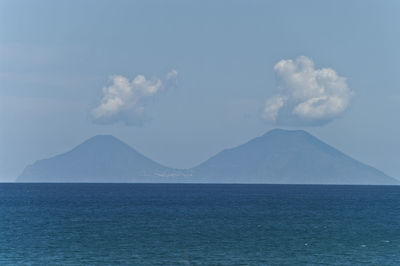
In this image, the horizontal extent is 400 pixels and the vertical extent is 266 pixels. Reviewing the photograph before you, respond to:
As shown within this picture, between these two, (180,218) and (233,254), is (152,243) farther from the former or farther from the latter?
(180,218)

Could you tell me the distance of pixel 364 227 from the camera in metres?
117

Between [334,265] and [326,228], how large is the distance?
132ft

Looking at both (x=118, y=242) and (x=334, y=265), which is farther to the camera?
(x=118, y=242)

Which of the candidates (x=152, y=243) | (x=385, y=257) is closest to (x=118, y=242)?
(x=152, y=243)

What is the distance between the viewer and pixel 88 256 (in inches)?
3076

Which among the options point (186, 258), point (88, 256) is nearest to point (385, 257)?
point (186, 258)

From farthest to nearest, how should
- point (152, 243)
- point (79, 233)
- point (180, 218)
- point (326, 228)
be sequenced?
point (180, 218) < point (326, 228) < point (79, 233) < point (152, 243)

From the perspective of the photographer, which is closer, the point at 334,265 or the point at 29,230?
the point at 334,265

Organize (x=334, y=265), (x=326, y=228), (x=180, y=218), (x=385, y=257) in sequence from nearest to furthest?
1. (x=334, y=265)
2. (x=385, y=257)
3. (x=326, y=228)
4. (x=180, y=218)

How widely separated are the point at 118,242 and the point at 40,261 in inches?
700

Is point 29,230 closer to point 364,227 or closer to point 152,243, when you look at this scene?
→ point 152,243

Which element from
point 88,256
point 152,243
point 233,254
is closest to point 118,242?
point 152,243

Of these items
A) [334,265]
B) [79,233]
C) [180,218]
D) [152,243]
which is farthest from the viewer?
[180,218]

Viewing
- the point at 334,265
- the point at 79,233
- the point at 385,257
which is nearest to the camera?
the point at 334,265
